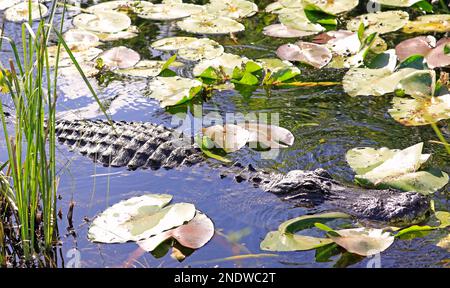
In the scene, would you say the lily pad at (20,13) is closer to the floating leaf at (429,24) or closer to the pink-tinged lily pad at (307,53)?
the pink-tinged lily pad at (307,53)

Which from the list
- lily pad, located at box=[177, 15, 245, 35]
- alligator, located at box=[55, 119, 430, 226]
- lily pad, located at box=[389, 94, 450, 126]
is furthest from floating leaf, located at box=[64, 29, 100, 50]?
lily pad, located at box=[389, 94, 450, 126]

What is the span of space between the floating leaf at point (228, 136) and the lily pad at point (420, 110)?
1.02m

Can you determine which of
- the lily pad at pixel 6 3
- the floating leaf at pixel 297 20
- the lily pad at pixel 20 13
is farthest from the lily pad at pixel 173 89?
the lily pad at pixel 6 3

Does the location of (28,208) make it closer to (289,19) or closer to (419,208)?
(419,208)

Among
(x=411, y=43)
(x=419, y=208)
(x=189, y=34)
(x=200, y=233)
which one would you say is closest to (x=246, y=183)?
(x=200, y=233)

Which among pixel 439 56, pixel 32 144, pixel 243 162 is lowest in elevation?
pixel 243 162

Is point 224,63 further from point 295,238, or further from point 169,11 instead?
point 295,238

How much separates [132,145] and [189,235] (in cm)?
115

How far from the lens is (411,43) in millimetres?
5520

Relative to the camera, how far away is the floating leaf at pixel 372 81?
4969mm

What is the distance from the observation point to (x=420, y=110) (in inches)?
186

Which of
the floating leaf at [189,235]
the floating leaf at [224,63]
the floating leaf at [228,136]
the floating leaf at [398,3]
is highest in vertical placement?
the floating leaf at [398,3]

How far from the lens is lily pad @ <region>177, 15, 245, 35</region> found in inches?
246

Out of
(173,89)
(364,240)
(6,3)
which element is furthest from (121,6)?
(364,240)
